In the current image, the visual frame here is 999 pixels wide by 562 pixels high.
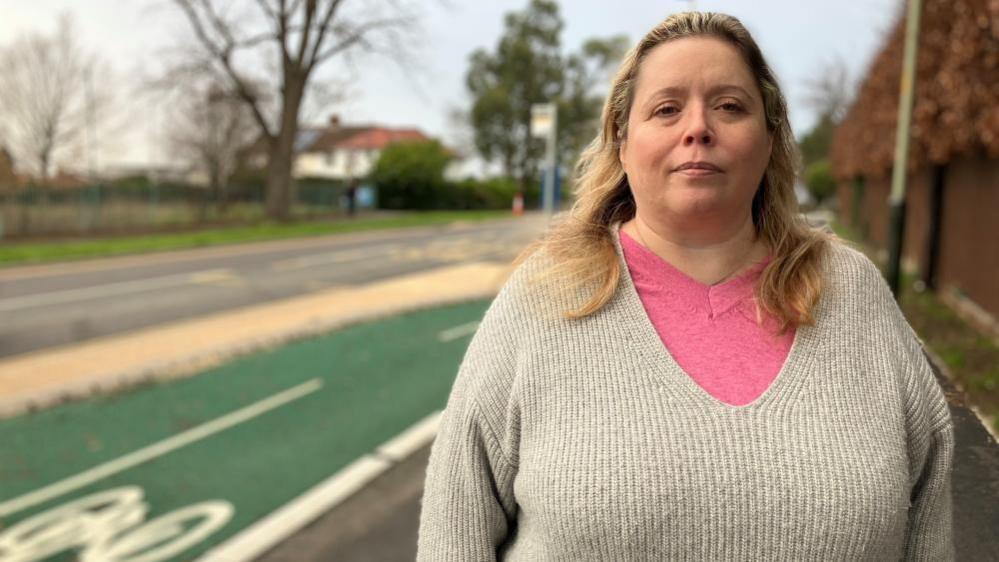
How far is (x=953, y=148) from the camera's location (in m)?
11.1

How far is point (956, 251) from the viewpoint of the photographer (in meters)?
11.1

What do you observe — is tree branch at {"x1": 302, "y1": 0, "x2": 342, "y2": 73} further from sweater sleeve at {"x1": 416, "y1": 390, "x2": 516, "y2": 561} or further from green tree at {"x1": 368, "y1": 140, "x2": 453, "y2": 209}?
sweater sleeve at {"x1": 416, "y1": 390, "x2": 516, "y2": 561}

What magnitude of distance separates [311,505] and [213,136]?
32.7 m

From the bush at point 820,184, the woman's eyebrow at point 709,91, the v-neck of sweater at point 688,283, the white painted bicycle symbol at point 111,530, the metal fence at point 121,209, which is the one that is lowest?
the white painted bicycle symbol at point 111,530

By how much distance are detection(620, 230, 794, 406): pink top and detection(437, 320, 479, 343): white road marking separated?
862 cm

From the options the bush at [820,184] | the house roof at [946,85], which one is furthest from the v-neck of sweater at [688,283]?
the bush at [820,184]

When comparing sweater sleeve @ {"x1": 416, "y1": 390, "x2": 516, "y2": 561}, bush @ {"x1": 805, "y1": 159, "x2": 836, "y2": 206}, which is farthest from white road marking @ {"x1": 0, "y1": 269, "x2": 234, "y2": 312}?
bush @ {"x1": 805, "y1": 159, "x2": 836, "y2": 206}

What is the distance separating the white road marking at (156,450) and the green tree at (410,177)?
38.5m

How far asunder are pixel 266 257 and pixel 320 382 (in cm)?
1194

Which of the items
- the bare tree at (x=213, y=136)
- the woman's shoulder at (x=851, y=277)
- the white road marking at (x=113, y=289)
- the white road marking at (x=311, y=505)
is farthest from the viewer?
the bare tree at (x=213, y=136)

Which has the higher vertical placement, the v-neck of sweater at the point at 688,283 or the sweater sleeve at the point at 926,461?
the v-neck of sweater at the point at 688,283

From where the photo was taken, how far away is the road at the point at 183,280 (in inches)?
432

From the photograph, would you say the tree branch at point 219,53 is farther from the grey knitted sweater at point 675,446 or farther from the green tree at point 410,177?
the grey knitted sweater at point 675,446

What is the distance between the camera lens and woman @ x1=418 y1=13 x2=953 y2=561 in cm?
141
